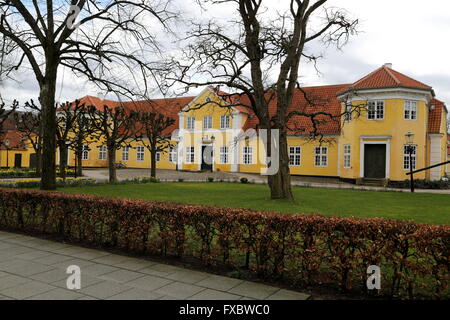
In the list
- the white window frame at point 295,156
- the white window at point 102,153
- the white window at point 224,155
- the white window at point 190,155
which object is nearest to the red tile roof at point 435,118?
the white window frame at point 295,156

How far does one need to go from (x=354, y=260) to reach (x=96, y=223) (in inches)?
199

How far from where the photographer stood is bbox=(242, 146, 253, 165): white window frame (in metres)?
35.5

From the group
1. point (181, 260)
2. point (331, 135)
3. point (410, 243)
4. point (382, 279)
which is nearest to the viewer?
point (410, 243)

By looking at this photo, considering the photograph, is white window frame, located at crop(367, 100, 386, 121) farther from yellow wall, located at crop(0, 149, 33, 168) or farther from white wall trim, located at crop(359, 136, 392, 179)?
yellow wall, located at crop(0, 149, 33, 168)

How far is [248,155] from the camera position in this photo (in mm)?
35625

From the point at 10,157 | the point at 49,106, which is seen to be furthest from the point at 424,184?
the point at 10,157

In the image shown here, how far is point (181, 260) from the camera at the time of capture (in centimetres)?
Result: 630

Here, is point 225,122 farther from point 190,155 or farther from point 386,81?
point 386,81

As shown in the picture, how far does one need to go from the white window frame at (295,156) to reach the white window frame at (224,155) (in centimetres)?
661

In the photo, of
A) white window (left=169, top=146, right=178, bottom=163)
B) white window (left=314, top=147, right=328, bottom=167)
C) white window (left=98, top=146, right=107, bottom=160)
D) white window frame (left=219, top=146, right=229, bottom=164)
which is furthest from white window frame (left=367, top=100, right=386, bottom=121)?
white window (left=98, top=146, right=107, bottom=160)

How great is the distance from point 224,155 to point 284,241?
3162cm
